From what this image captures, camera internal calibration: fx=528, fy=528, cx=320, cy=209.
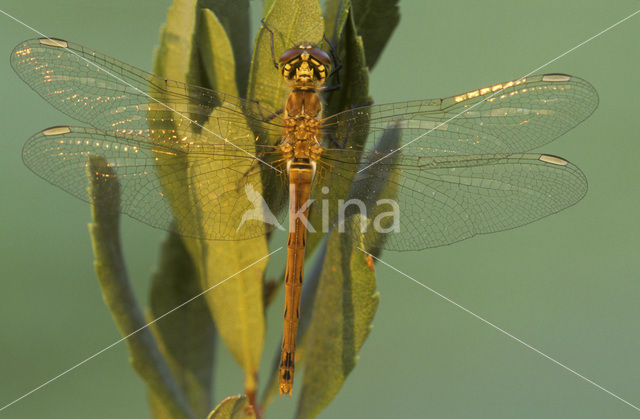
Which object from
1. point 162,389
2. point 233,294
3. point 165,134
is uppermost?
point 165,134

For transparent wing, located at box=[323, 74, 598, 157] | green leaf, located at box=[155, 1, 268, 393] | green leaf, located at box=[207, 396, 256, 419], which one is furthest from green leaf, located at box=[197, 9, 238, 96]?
green leaf, located at box=[207, 396, 256, 419]

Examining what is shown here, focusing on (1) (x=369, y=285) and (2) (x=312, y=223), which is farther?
(2) (x=312, y=223)

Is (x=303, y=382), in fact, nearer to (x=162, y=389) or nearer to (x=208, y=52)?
(x=162, y=389)

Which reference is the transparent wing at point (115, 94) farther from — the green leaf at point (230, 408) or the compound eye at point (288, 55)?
the green leaf at point (230, 408)

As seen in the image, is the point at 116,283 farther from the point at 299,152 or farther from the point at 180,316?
the point at 299,152

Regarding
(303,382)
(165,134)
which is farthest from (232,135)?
(303,382)

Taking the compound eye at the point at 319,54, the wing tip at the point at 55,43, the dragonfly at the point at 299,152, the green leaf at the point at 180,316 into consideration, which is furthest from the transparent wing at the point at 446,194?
the wing tip at the point at 55,43

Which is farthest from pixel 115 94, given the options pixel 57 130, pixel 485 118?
pixel 485 118

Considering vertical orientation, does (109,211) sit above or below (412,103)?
below

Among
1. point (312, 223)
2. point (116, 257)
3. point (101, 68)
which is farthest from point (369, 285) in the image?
point (101, 68)
